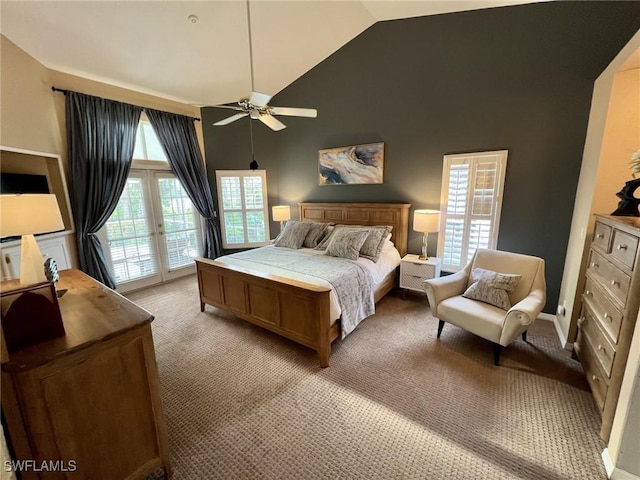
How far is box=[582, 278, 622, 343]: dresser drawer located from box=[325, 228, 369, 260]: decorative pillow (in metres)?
2.11

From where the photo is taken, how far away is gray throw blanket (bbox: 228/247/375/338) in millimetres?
2635

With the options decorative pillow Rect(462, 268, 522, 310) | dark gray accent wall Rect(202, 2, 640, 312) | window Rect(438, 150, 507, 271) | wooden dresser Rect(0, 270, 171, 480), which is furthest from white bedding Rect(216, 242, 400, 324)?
wooden dresser Rect(0, 270, 171, 480)

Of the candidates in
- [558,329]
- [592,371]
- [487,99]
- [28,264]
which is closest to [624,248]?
[592,371]

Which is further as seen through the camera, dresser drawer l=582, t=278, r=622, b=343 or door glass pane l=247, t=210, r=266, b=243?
door glass pane l=247, t=210, r=266, b=243

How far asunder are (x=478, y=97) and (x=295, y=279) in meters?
3.07

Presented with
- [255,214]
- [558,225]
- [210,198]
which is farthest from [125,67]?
[558,225]

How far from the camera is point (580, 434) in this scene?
5.62ft

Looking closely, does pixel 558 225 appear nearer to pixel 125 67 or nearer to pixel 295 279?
pixel 295 279

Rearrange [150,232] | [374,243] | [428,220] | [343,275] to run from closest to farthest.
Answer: [343,275] → [428,220] → [374,243] → [150,232]

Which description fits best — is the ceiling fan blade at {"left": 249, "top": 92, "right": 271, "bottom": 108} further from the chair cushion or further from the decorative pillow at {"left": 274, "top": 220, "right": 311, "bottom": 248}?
the chair cushion

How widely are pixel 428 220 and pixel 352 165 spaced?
5.07 ft

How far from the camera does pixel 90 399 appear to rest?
1.18 metres

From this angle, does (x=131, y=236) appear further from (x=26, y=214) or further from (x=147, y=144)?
(x=26, y=214)

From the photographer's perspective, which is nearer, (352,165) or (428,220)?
(428,220)
